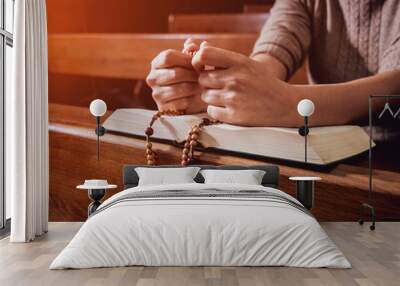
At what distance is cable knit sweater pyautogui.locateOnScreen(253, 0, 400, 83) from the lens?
5.25m

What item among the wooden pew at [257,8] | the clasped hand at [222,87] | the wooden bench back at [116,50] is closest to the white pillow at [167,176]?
the clasped hand at [222,87]

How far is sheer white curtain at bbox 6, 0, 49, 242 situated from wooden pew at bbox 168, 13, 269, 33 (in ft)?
4.78

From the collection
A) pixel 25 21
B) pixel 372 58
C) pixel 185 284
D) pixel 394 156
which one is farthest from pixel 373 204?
pixel 25 21

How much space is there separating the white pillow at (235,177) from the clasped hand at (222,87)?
0.45 m

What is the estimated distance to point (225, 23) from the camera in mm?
5547

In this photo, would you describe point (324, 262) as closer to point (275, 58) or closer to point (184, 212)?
point (184, 212)

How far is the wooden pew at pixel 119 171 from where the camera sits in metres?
5.18

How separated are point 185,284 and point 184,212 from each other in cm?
56

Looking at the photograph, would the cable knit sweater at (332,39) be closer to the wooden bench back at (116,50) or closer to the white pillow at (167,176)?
the wooden bench back at (116,50)

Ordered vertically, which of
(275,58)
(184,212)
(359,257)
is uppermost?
(275,58)

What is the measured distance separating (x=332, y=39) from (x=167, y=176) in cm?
197

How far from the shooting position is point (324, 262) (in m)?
3.38

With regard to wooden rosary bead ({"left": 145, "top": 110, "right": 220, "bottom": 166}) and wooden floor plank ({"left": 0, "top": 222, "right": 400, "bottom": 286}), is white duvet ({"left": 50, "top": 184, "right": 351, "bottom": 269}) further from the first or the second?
wooden rosary bead ({"left": 145, "top": 110, "right": 220, "bottom": 166})

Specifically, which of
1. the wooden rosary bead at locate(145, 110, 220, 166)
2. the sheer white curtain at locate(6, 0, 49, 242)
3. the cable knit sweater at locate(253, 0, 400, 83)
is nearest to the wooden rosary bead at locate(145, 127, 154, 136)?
the wooden rosary bead at locate(145, 110, 220, 166)
